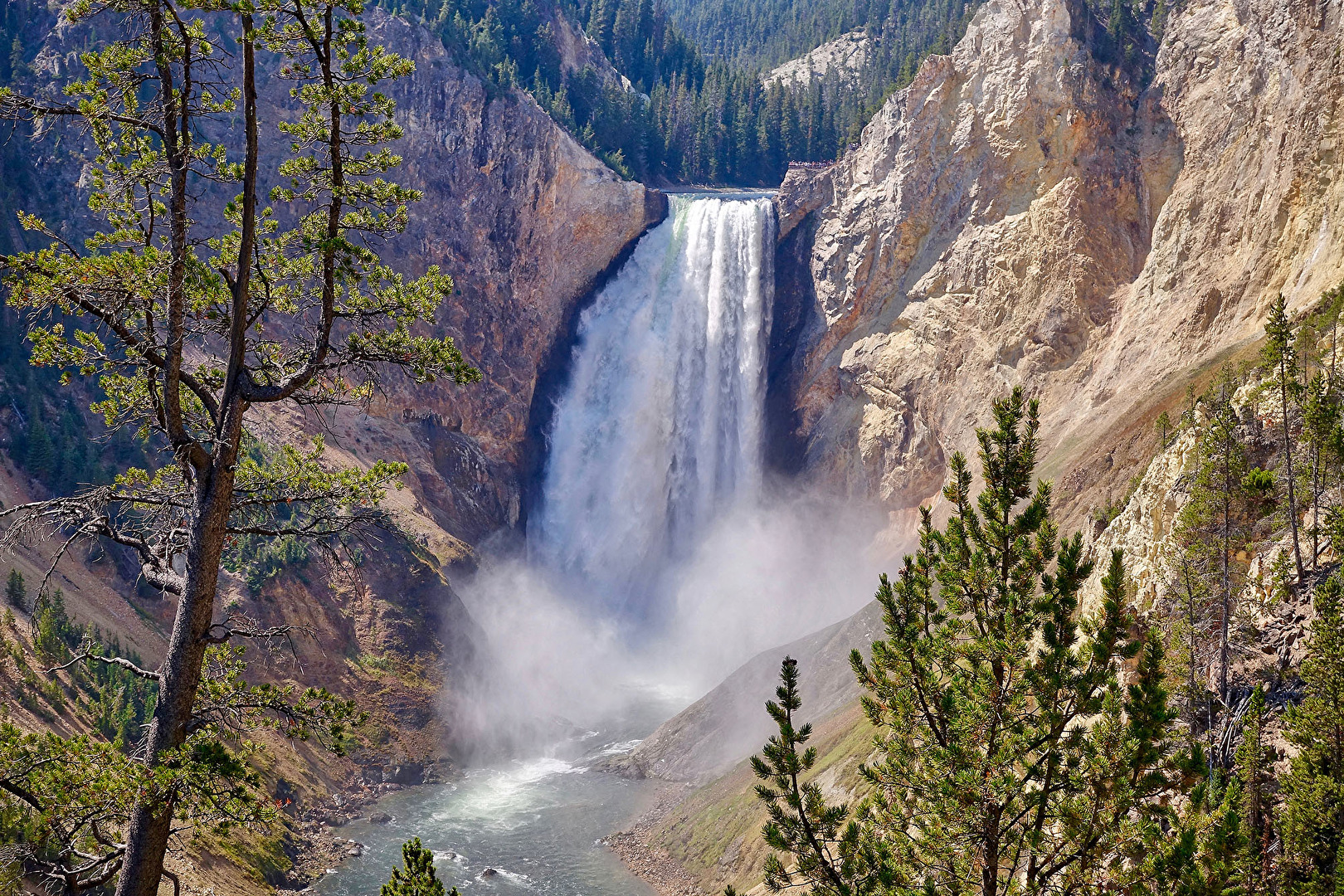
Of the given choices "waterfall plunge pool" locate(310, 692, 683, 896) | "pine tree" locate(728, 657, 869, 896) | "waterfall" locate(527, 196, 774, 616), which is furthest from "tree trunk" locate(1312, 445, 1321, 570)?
"waterfall" locate(527, 196, 774, 616)

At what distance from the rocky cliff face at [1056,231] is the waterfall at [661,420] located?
3.12 meters

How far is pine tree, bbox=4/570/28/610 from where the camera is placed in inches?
1241

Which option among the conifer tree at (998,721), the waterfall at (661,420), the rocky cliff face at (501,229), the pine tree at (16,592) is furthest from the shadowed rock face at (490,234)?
the conifer tree at (998,721)

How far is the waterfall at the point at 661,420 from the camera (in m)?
60.4

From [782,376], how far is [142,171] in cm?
A: 5425

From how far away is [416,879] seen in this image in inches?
388

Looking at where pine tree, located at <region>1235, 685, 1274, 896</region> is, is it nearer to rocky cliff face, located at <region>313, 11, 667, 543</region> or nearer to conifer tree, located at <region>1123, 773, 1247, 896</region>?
conifer tree, located at <region>1123, 773, 1247, 896</region>

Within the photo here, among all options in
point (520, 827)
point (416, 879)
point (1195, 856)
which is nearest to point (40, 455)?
point (520, 827)

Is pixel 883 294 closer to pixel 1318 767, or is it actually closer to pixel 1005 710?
pixel 1318 767

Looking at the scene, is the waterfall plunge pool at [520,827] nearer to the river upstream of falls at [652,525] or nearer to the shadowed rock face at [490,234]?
the river upstream of falls at [652,525]

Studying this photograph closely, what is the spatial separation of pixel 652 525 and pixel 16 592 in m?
36.2

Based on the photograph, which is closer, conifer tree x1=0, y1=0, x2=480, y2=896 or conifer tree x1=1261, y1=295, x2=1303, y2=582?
conifer tree x1=0, y1=0, x2=480, y2=896

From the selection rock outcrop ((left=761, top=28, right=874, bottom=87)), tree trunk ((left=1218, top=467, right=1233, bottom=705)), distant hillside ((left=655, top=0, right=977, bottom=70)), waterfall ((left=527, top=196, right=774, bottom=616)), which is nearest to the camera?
tree trunk ((left=1218, top=467, right=1233, bottom=705))

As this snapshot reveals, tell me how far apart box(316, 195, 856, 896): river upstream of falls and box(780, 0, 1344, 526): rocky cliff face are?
4334 millimetres
